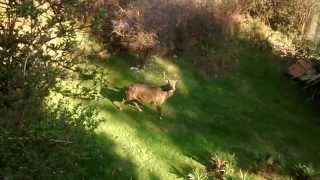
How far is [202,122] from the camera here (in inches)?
625

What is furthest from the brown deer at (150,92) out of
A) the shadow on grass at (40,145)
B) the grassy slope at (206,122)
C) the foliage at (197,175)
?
the shadow on grass at (40,145)

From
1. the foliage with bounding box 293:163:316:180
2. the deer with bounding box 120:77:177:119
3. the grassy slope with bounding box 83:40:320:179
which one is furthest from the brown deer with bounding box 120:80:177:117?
the foliage with bounding box 293:163:316:180

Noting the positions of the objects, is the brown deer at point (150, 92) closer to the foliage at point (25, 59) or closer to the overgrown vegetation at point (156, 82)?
the overgrown vegetation at point (156, 82)

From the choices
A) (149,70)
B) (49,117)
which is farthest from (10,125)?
(149,70)

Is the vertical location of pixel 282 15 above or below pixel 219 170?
above

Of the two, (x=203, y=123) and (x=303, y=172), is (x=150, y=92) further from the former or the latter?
(x=303, y=172)

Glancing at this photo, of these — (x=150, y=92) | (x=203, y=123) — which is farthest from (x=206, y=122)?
(x=150, y=92)

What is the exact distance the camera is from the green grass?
44.9ft

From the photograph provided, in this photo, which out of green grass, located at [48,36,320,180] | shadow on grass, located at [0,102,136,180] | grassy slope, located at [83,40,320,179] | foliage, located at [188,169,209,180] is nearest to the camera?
shadow on grass, located at [0,102,136,180]

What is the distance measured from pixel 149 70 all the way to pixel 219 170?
548 centimetres

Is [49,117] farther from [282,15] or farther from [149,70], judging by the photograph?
[282,15]

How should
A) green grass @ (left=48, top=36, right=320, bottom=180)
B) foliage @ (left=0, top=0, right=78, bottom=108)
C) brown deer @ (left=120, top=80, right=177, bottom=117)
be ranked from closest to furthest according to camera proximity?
foliage @ (left=0, top=0, right=78, bottom=108), green grass @ (left=48, top=36, right=320, bottom=180), brown deer @ (left=120, top=80, right=177, bottom=117)

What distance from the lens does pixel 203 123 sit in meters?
15.8

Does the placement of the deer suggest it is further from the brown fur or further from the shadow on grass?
the shadow on grass
